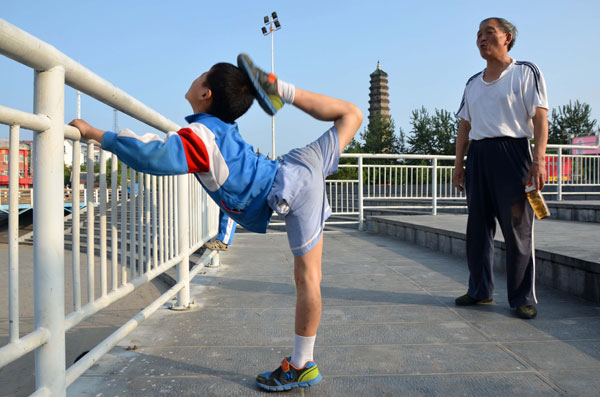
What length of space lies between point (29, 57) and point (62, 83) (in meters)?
0.14

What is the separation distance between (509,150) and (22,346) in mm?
2583

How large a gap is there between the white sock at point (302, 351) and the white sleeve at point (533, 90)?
1919 millimetres

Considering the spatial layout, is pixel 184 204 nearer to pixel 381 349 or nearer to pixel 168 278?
pixel 381 349

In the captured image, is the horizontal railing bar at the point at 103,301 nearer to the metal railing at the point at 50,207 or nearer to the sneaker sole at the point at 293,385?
the metal railing at the point at 50,207

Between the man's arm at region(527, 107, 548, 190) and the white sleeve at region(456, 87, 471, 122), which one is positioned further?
the white sleeve at region(456, 87, 471, 122)

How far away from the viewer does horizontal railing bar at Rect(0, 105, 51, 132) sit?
1151 mm

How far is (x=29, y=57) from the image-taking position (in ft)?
3.95

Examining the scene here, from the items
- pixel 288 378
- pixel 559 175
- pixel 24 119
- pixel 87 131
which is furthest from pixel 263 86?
pixel 559 175

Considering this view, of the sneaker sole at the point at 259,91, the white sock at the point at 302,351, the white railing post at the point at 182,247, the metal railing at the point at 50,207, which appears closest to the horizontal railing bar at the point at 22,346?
the metal railing at the point at 50,207

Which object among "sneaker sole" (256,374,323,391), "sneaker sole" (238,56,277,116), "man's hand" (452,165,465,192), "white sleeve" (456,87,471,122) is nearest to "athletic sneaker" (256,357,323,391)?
"sneaker sole" (256,374,323,391)

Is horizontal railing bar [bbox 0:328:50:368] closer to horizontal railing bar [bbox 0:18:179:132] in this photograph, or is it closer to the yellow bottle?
horizontal railing bar [bbox 0:18:179:132]

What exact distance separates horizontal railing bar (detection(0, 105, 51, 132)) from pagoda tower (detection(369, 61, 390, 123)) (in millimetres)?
77367

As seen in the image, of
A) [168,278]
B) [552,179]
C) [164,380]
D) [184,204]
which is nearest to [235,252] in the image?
[168,278]

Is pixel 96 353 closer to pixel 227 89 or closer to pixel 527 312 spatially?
pixel 227 89
